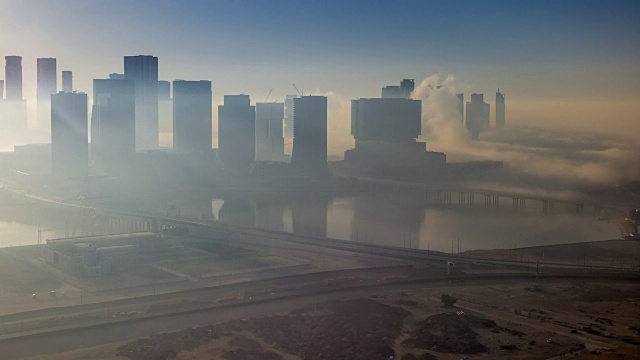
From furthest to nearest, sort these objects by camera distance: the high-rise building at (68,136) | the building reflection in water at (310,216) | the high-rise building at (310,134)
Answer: the high-rise building at (310,134) → the high-rise building at (68,136) → the building reflection in water at (310,216)

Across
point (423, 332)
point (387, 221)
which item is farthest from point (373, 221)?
point (423, 332)

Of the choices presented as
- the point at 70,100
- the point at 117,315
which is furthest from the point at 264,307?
the point at 70,100

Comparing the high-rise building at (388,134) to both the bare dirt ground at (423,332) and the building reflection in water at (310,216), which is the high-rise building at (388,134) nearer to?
the building reflection in water at (310,216)

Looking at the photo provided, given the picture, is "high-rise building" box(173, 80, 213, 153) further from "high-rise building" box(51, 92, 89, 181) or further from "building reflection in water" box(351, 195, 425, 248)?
"building reflection in water" box(351, 195, 425, 248)

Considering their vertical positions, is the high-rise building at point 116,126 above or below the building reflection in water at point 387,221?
above

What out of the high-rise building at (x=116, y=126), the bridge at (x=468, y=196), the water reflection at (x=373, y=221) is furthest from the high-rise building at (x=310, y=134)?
the high-rise building at (x=116, y=126)

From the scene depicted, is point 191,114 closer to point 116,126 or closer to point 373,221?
point 116,126

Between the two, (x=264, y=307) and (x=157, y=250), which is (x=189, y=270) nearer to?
(x=157, y=250)
